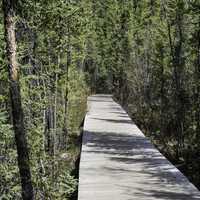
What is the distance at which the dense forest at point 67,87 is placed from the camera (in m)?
11.1

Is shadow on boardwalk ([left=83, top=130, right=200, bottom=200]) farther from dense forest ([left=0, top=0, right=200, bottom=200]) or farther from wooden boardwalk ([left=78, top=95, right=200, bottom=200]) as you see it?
dense forest ([left=0, top=0, right=200, bottom=200])

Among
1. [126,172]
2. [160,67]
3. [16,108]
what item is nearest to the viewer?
[16,108]

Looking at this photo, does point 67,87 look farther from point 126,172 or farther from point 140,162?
point 126,172

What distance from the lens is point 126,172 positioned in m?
13.6

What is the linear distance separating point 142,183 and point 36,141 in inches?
97.3

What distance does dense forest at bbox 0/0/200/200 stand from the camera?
11.1 m

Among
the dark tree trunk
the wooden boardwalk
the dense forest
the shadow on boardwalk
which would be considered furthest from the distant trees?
the dark tree trunk

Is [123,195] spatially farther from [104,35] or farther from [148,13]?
[104,35]

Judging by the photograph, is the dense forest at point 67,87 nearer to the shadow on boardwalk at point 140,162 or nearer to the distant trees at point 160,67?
the distant trees at point 160,67

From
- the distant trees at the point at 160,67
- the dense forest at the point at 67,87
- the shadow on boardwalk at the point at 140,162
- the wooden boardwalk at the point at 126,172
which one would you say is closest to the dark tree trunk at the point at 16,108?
the dense forest at the point at 67,87

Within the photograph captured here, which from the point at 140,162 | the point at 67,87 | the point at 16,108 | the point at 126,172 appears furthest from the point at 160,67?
the point at 16,108

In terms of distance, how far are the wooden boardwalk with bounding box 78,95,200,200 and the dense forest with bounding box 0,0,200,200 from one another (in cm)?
65

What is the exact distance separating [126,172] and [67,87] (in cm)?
1050

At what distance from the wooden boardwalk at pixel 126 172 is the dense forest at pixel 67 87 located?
25.4 inches
